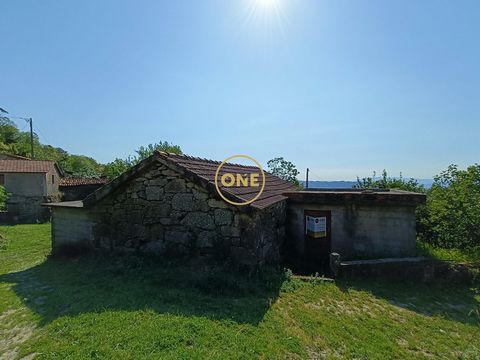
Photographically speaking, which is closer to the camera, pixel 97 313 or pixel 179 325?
pixel 179 325

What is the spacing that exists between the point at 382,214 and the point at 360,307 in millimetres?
3689

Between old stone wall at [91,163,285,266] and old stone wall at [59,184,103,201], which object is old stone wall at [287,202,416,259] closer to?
old stone wall at [91,163,285,266]

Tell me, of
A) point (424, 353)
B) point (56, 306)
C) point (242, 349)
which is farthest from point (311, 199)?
point (56, 306)

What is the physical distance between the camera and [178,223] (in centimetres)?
694

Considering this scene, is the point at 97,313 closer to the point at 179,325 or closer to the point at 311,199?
the point at 179,325

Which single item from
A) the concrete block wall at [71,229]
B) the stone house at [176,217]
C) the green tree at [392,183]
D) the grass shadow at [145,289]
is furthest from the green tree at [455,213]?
the concrete block wall at [71,229]

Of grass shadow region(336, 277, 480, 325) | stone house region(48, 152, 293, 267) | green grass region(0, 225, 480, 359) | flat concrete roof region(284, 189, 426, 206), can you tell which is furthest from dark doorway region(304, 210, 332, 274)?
green grass region(0, 225, 480, 359)

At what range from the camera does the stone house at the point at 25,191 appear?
1973cm

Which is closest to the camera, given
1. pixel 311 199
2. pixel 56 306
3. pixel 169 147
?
pixel 56 306

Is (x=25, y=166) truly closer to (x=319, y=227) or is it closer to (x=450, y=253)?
(x=319, y=227)

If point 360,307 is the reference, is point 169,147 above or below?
above

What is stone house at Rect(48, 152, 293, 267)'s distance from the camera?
633 cm

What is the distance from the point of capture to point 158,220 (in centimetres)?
714

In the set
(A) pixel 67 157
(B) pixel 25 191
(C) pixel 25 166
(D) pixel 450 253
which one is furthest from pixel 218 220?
(A) pixel 67 157
